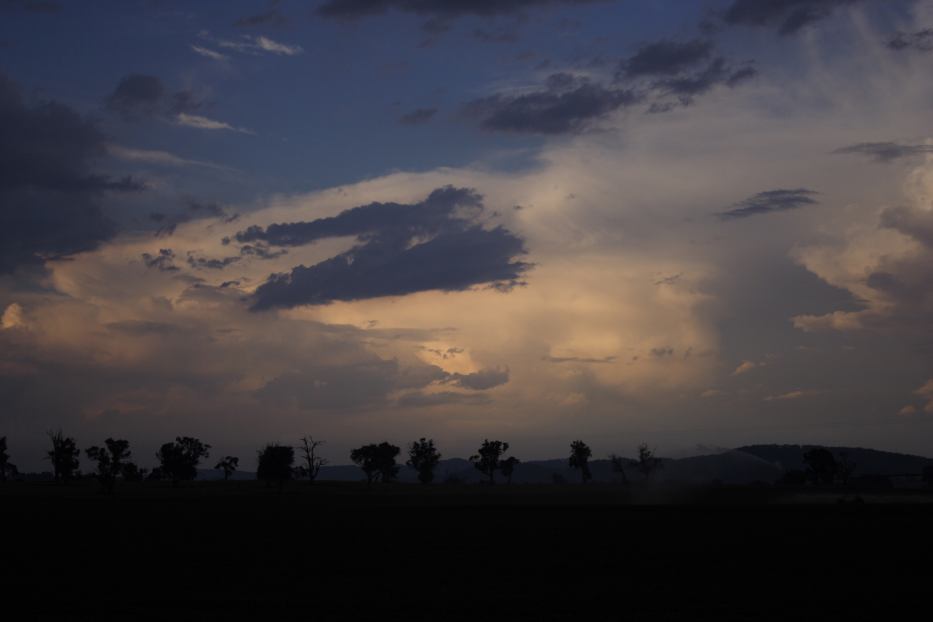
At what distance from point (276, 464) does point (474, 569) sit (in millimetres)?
155635

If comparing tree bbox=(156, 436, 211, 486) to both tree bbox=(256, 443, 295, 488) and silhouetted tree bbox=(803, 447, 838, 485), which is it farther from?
silhouetted tree bbox=(803, 447, 838, 485)

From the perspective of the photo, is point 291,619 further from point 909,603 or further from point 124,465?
point 124,465

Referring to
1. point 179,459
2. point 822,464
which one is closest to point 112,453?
point 179,459

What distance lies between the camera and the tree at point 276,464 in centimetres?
18525

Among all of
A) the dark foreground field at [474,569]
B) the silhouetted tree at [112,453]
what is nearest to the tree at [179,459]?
the silhouetted tree at [112,453]

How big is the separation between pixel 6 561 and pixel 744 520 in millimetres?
53373

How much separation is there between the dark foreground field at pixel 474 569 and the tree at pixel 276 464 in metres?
117

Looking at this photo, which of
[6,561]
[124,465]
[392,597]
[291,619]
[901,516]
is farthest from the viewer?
[124,465]

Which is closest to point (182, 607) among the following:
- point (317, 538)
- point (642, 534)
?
point (317, 538)

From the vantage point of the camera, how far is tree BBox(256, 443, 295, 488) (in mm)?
185250

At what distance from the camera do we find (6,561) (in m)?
40.8

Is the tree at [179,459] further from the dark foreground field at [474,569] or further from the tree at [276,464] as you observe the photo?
the dark foreground field at [474,569]

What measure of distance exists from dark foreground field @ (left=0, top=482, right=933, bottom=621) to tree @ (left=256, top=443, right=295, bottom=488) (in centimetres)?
11670

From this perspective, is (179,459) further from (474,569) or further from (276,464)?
(474,569)
